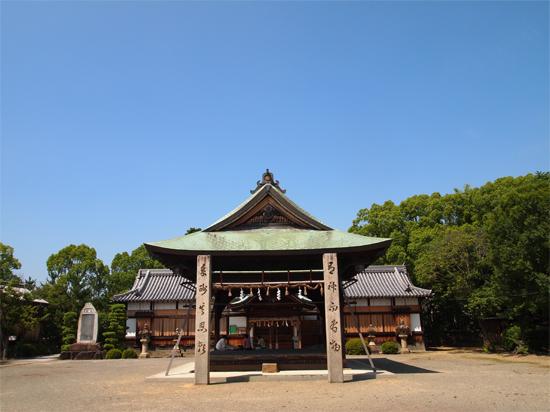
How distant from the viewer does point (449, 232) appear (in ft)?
122

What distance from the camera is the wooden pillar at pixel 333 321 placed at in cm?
1479

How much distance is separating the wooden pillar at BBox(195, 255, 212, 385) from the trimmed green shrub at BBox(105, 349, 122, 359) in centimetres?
2275

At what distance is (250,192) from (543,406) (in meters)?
13.0

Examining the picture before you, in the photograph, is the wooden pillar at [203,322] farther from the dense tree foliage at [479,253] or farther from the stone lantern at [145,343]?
the stone lantern at [145,343]

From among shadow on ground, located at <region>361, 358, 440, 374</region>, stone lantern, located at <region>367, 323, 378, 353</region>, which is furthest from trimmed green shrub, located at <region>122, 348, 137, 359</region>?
shadow on ground, located at <region>361, 358, 440, 374</region>

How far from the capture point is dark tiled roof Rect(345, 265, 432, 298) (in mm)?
37000

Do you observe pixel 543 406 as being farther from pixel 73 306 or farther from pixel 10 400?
pixel 73 306

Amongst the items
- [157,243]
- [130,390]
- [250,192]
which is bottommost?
[130,390]

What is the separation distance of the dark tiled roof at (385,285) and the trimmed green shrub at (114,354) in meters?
19.8

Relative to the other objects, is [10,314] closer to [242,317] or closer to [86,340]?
[86,340]

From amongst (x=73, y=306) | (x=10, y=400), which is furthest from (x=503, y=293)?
(x=73, y=306)

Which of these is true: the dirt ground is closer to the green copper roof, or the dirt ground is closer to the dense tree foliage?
the green copper roof

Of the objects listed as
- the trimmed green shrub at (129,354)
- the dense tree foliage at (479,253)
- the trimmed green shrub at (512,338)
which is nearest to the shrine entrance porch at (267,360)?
the dense tree foliage at (479,253)

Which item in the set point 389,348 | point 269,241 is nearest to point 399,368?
point 269,241
